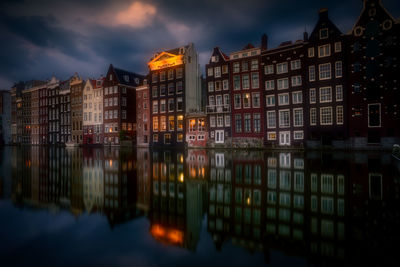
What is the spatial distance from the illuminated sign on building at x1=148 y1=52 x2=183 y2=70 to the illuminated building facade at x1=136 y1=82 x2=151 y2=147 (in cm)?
576

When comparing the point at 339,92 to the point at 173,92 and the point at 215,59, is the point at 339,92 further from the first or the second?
the point at 173,92

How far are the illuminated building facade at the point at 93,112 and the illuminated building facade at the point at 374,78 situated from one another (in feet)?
200

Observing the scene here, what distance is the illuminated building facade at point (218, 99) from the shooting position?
49.9 metres

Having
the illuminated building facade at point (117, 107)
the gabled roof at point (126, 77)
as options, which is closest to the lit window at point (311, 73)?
the illuminated building facade at point (117, 107)

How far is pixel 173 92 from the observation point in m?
58.2

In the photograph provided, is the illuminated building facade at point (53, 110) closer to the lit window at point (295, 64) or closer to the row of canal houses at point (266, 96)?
the row of canal houses at point (266, 96)

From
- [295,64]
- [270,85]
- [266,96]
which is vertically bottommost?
[266,96]

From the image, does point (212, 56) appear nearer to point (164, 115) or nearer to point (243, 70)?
point (243, 70)

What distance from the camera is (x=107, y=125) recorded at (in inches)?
2692

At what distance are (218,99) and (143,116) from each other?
22.0 metres

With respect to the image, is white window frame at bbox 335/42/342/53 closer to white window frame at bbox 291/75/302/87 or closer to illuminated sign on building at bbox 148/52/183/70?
white window frame at bbox 291/75/302/87

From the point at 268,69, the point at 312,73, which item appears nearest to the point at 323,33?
the point at 312,73

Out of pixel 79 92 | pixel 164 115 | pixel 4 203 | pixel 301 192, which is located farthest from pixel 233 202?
pixel 79 92

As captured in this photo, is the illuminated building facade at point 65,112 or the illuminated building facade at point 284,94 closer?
the illuminated building facade at point 284,94
